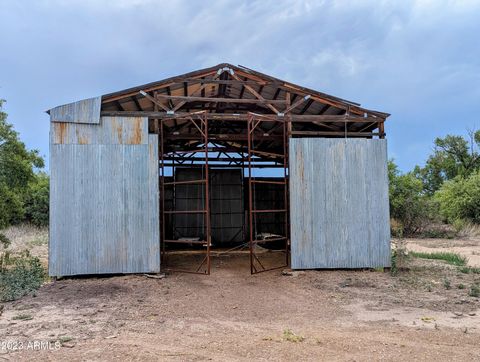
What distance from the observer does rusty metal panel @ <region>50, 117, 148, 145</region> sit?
9648 mm

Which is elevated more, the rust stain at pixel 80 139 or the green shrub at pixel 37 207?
the rust stain at pixel 80 139

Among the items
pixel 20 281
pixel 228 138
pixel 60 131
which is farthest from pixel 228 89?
pixel 20 281

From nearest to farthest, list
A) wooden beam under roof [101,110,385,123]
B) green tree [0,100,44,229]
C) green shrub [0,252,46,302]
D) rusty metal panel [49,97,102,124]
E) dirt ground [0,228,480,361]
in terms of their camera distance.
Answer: dirt ground [0,228,480,361] → green shrub [0,252,46,302] → rusty metal panel [49,97,102,124] → wooden beam under roof [101,110,385,123] → green tree [0,100,44,229]

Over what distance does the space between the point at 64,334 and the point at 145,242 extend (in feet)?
14.1

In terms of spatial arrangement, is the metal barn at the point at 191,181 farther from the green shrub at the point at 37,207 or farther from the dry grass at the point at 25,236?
the green shrub at the point at 37,207

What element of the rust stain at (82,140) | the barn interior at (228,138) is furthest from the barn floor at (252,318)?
the rust stain at (82,140)

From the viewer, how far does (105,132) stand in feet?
32.2

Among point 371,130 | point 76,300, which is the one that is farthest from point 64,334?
point 371,130

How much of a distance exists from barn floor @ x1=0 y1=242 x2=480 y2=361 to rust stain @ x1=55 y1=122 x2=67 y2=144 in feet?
11.3

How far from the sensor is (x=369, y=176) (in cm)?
1059

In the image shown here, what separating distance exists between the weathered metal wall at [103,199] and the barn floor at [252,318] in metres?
0.55

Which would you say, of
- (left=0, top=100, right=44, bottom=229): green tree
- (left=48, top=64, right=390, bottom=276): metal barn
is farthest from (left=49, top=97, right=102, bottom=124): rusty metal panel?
(left=0, top=100, right=44, bottom=229): green tree

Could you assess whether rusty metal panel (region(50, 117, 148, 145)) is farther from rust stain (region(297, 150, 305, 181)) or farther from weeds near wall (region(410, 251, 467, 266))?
weeds near wall (region(410, 251, 467, 266))

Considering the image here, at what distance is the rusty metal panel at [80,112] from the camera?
9.61 meters
